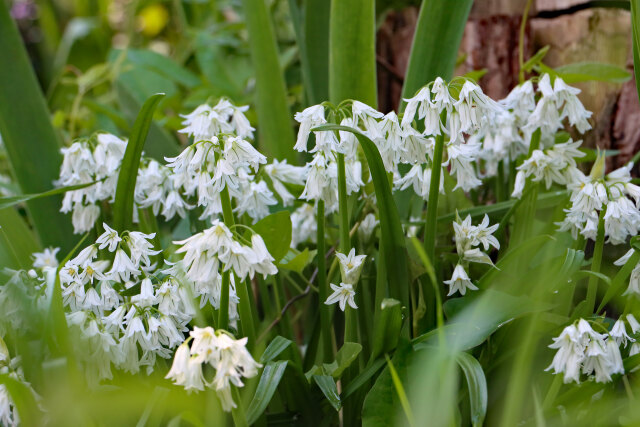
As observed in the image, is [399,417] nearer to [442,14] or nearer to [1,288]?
[1,288]

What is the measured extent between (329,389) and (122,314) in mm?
268

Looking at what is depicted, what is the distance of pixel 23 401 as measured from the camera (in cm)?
71

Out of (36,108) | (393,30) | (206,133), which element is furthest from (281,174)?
(393,30)

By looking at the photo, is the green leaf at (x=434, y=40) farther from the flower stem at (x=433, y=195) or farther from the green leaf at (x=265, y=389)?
the green leaf at (x=265, y=389)

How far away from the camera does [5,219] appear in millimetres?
1119

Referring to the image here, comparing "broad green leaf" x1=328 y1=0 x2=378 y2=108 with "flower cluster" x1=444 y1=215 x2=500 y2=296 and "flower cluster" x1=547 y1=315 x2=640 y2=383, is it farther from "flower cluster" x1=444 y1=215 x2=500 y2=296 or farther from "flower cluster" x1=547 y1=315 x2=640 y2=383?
"flower cluster" x1=547 y1=315 x2=640 y2=383

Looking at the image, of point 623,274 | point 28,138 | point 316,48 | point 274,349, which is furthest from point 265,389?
point 316,48

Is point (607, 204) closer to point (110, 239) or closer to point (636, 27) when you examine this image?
point (636, 27)

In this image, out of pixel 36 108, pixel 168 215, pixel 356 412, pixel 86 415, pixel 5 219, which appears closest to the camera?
pixel 86 415

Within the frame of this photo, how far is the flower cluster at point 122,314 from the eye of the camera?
0.76m

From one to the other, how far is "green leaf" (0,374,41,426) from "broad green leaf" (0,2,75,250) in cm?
60

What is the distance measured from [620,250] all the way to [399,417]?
66 centimetres

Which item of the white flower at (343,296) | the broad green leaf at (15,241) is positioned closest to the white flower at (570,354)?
the white flower at (343,296)

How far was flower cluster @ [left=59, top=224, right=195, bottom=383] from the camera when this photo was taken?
0.76 m
